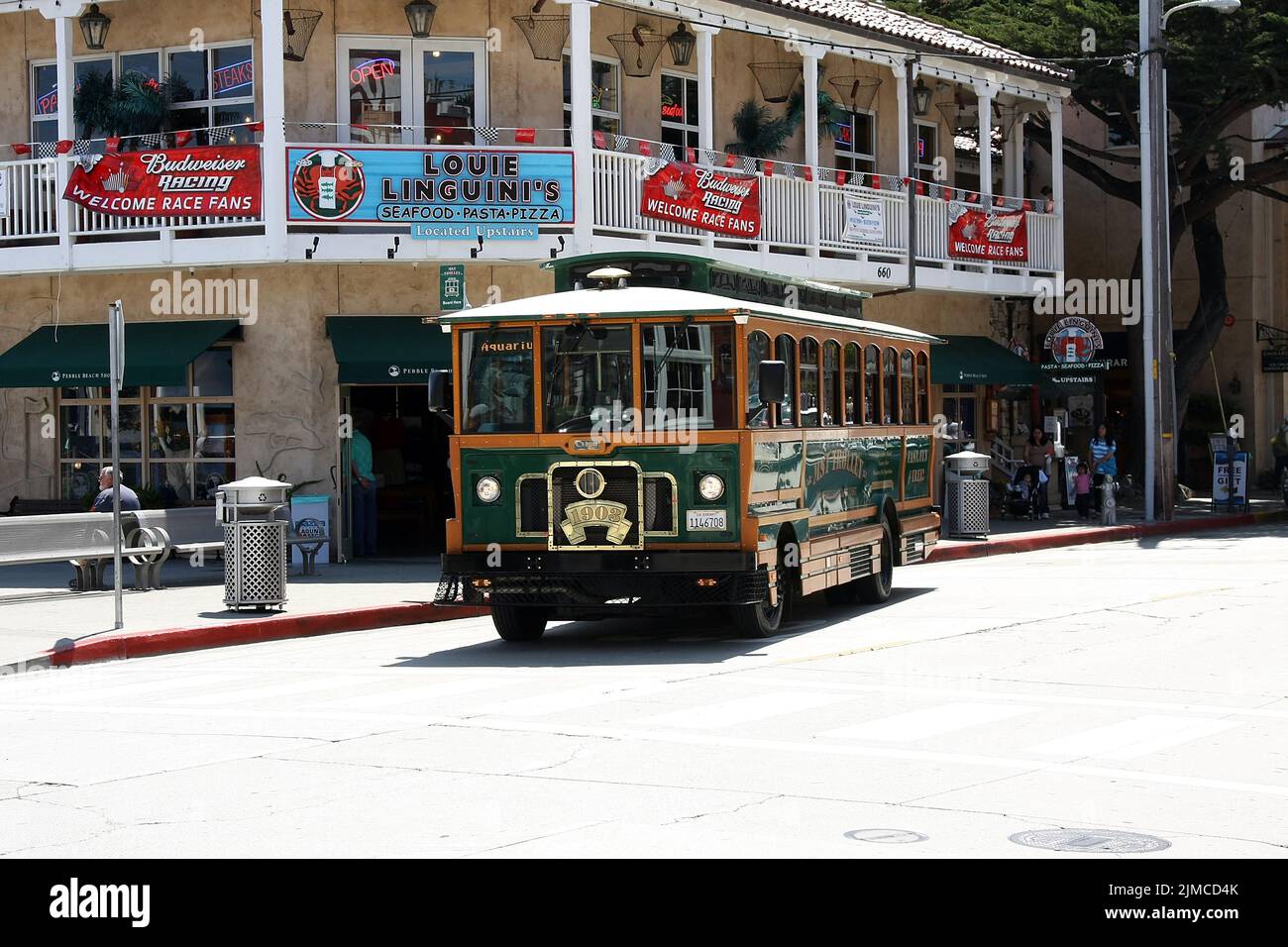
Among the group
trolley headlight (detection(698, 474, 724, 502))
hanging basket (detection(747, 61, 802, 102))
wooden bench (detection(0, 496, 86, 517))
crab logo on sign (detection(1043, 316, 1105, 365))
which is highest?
hanging basket (detection(747, 61, 802, 102))

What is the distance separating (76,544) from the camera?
62.5 ft

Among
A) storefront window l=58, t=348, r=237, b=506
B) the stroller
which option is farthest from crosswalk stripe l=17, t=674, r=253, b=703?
the stroller

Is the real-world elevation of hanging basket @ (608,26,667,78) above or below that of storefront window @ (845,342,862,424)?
above

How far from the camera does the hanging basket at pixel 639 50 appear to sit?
27.3 meters

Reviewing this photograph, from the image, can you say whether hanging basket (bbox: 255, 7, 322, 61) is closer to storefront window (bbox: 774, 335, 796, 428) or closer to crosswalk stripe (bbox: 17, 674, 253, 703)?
storefront window (bbox: 774, 335, 796, 428)

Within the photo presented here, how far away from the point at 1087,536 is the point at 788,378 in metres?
13.9

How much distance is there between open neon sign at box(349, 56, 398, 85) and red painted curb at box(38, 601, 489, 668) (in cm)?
945

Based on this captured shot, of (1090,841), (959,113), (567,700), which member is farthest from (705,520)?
(959,113)

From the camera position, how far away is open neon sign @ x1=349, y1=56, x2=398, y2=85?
25109 mm

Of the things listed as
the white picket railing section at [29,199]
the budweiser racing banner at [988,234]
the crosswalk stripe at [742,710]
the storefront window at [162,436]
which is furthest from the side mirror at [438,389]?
the budweiser racing banner at [988,234]

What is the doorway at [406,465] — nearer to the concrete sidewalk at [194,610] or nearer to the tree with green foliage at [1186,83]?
the concrete sidewalk at [194,610]

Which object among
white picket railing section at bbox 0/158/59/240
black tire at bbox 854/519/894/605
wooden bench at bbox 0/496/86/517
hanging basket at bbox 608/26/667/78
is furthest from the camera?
hanging basket at bbox 608/26/667/78

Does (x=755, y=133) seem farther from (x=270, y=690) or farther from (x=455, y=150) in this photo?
(x=270, y=690)

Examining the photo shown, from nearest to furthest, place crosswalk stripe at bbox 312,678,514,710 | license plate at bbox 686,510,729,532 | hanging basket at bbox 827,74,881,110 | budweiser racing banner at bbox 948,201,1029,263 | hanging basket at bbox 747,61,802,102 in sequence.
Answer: crosswalk stripe at bbox 312,678,514,710 → license plate at bbox 686,510,729,532 → hanging basket at bbox 747,61,802,102 → budweiser racing banner at bbox 948,201,1029,263 → hanging basket at bbox 827,74,881,110
